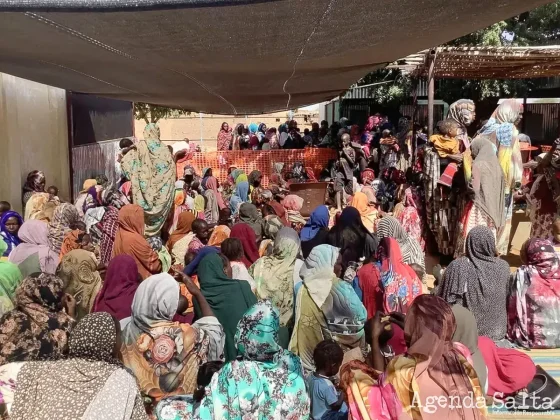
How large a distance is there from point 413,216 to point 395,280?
9.43 feet

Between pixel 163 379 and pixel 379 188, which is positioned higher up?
pixel 379 188

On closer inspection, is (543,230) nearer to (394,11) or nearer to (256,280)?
(256,280)

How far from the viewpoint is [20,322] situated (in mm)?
2852

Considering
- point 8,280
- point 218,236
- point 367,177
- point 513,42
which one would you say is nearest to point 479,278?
point 218,236

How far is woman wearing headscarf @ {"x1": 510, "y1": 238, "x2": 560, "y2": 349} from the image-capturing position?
4.59 metres

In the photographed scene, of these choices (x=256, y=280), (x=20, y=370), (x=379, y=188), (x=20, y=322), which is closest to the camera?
(x=20, y=370)

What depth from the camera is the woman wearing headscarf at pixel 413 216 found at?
664 centimetres

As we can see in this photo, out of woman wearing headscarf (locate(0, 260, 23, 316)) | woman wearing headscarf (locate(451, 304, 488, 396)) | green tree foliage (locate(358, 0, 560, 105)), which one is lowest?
woman wearing headscarf (locate(451, 304, 488, 396))

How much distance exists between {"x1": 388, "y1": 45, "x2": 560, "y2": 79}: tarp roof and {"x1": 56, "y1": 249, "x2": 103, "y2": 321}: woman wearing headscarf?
450cm

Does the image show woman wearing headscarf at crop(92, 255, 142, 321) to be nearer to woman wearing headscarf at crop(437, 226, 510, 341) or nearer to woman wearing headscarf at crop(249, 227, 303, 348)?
woman wearing headscarf at crop(249, 227, 303, 348)

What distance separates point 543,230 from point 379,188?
3.45 m

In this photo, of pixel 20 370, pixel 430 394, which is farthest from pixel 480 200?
pixel 20 370

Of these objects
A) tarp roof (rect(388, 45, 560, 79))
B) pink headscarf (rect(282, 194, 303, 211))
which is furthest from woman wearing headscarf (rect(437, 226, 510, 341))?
tarp roof (rect(388, 45, 560, 79))

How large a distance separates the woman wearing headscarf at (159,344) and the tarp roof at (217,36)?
45.8 inches
